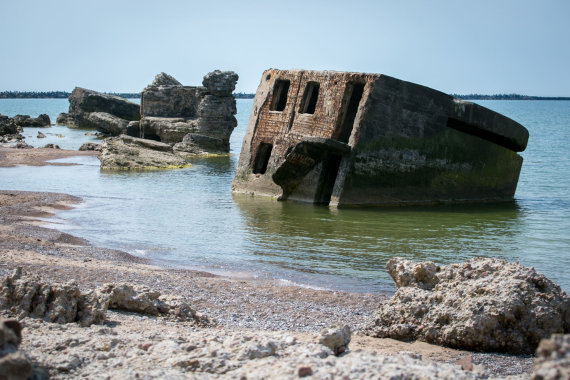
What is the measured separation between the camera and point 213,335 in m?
5.23

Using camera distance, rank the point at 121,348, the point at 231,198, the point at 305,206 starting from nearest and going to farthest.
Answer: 1. the point at 121,348
2. the point at 305,206
3. the point at 231,198

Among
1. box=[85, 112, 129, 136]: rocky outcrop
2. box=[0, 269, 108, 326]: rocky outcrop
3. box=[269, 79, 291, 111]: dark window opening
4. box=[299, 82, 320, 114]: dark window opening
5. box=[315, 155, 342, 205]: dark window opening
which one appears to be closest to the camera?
box=[0, 269, 108, 326]: rocky outcrop

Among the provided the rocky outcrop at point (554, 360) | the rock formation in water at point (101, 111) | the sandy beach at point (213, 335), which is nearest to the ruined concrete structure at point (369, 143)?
the sandy beach at point (213, 335)

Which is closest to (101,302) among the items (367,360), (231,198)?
(367,360)

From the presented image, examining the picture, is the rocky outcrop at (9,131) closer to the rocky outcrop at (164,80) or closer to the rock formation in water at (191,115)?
the rock formation in water at (191,115)

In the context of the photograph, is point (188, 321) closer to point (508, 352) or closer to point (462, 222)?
point (508, 352)

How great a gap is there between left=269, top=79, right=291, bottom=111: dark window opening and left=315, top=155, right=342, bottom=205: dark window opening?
2.49 metres

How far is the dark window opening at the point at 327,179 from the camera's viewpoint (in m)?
16.8

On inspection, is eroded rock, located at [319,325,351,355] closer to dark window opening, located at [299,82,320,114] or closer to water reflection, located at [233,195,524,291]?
water reflection, located at [233,195,524,291]

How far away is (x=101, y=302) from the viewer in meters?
5.72

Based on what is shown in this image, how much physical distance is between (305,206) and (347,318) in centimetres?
954

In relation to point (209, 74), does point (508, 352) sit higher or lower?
lower

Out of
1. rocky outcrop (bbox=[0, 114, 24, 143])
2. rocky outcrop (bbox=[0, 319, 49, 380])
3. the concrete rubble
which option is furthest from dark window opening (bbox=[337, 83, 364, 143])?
rocky outcrop (bbox=[0, 114, 24, 143])

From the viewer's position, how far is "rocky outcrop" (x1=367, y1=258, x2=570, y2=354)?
5785mm
